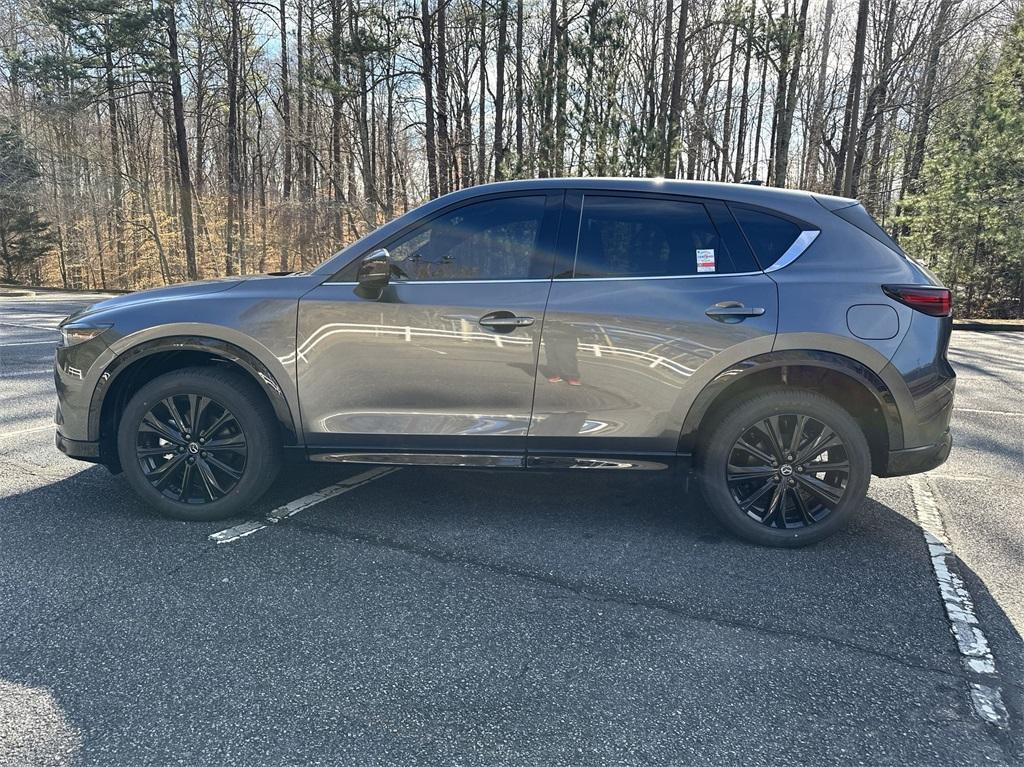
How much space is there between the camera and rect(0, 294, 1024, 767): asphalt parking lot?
2.07 metres

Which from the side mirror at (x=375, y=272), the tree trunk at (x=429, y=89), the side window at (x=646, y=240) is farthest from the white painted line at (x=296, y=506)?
the tree trunk at (x=429, y=89)

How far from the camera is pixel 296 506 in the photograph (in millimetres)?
3906

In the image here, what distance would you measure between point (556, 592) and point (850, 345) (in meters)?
1.85

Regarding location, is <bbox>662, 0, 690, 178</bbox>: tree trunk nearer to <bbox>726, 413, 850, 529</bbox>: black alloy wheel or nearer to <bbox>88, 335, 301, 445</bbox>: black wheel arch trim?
<bbox>726, 413, 850, 529</bbox>: black alloy wheel

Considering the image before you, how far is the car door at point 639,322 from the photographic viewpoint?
3.33m

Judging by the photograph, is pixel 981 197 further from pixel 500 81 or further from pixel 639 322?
pixel 639 322

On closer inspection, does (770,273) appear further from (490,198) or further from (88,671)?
(88,671)

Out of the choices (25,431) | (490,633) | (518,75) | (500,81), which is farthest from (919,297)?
(518,75)

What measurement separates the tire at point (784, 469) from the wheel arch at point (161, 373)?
7.33 ft

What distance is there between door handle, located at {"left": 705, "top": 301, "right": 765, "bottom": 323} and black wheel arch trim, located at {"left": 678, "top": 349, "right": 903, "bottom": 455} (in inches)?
8.1

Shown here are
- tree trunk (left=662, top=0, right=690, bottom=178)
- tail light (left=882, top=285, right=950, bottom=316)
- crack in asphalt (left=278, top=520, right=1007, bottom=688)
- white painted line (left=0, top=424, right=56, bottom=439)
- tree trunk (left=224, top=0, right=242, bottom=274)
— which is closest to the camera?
crack in asphalt (left=278, top=520, right=1007, bottom=688)

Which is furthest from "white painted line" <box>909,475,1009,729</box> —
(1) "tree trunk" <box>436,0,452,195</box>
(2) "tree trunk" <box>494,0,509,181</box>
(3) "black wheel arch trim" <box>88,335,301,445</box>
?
(1) "tree trunk" <box>436,0,452,195</box>

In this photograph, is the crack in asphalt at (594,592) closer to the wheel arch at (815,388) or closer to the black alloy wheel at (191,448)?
the black alloy wheel at (191,448)

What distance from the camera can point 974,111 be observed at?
19.9m
